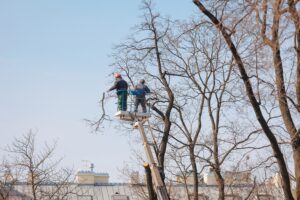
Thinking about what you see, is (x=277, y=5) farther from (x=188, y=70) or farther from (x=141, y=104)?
(x=188, y=70)

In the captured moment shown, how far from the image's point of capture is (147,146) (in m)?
10.2

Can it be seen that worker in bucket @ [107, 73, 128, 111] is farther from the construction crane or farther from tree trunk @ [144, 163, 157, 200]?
tree trunk @ [144, 163, 157, 200]

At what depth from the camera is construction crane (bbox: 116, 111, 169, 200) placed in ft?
31.7

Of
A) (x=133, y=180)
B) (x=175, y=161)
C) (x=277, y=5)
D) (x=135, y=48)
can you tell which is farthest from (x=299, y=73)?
(x=133, y=180)

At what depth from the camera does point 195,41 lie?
1861cm

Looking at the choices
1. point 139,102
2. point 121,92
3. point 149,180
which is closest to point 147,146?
point 149,180

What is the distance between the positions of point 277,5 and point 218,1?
61.2 inches

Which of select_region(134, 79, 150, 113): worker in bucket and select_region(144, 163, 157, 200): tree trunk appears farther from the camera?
select_region(134, 79, 150, 113): worker in bucket

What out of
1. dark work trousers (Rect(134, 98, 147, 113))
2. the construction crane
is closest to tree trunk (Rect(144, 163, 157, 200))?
the construction crane

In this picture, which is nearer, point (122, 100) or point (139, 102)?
point (122, 100)

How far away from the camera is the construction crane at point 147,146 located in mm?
9664

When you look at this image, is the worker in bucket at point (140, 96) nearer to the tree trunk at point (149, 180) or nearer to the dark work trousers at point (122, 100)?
the dark work trousers at point (122, 100)

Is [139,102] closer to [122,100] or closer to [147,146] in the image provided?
[122,100]

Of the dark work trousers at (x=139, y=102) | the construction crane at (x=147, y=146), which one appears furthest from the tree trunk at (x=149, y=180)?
the dark work trousers at (x=139, y=102)
